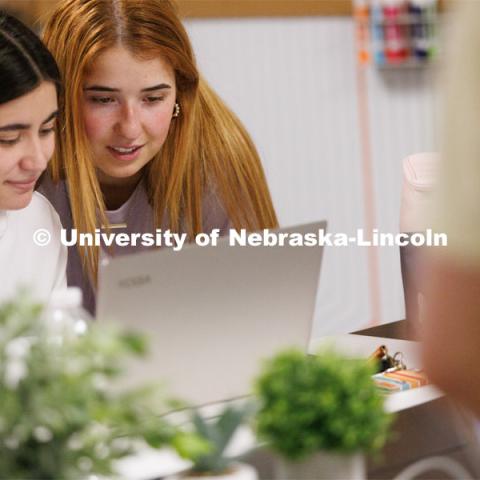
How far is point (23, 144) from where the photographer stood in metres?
1.91

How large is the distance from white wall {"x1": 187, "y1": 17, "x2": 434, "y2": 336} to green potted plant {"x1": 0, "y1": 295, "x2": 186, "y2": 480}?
9.86 feet

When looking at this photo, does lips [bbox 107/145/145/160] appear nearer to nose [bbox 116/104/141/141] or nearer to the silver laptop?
nose [bbox 116/104/141/141]

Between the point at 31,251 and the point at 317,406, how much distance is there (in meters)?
1.33

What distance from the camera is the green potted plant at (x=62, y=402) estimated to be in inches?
28.7

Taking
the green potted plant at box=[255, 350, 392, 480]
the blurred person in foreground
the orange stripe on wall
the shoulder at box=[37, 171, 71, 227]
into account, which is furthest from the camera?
the orange stripe on wall

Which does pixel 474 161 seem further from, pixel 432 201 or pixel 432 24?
pixel 432 24

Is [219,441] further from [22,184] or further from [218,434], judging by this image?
[22,184]

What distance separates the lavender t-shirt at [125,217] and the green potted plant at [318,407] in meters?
1.32

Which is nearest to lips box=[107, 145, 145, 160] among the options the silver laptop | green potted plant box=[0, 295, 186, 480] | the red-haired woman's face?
the red-haired woman's face

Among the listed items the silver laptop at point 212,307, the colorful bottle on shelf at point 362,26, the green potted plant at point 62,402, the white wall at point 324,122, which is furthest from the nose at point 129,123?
the colorful bottle on shelf at point 362,26

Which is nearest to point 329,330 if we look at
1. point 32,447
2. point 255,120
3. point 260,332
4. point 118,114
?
point 255,120

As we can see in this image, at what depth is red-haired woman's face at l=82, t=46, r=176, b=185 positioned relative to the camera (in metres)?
2.15

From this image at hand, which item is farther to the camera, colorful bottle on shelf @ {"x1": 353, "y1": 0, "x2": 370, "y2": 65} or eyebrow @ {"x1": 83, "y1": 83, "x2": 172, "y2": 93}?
colorful bottle on shelf @ {"x1": 353, "y1": 0, "x2": 370, "y2": 65}

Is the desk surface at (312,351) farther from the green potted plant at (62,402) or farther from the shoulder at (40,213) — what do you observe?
the shoulder at (40,213)
